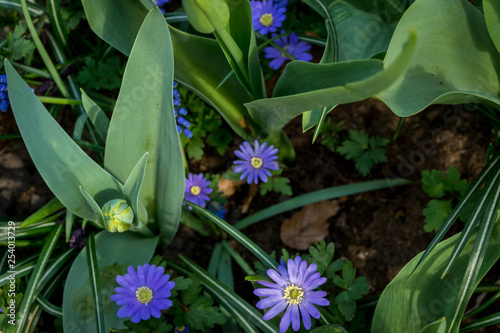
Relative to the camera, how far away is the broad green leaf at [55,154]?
1.09 m

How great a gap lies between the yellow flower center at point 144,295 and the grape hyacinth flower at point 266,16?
3.01 feet

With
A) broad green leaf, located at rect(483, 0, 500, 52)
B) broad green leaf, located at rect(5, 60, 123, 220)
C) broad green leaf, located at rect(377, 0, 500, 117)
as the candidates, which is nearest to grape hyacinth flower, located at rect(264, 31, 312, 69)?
broad green leaf, located at rect(377, 0, 500, 117)

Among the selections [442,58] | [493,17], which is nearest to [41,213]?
[442,58]

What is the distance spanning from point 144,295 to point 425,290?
71cm

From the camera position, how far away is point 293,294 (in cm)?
106

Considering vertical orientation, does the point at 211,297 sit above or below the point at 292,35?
below

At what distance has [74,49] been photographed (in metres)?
1.83

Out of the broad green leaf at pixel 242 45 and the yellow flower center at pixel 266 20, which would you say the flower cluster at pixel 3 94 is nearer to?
the broad green leaf at pixel 242 45

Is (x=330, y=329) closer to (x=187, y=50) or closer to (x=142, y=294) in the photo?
(x=142, y=294)

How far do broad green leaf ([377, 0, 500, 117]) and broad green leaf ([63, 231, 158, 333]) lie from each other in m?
0.82

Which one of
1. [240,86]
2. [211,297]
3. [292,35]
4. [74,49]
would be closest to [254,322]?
[211,297]

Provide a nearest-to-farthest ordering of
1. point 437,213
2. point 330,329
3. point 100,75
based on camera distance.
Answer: point 330,329
point 437,213
point 100,75

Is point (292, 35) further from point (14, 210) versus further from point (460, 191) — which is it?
point (14, 210)

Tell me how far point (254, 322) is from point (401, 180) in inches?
31.5
